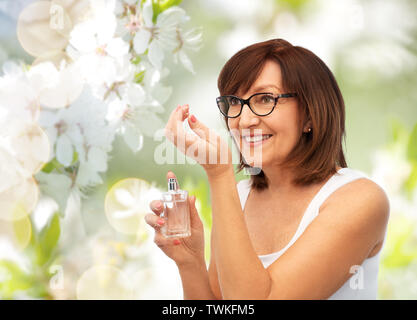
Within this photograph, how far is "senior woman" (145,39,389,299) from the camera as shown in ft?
2.07

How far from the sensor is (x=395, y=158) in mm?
911

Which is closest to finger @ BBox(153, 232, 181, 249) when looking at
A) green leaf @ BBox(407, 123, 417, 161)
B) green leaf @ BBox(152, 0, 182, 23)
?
green leaf @ BBox(152, 0, 182, 23)

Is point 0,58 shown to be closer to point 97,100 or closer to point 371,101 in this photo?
point 97,100

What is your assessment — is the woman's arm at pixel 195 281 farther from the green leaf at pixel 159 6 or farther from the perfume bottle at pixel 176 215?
the green leaf at pixel 159 6

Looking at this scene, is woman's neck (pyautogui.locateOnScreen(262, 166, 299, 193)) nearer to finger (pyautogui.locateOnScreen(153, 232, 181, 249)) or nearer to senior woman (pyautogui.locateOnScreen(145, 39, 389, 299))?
senior woman (pyautogui.locateOnScreen(145, 39, 389, 299))

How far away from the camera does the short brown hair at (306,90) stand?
0.84m

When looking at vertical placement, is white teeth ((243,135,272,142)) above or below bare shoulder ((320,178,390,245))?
above

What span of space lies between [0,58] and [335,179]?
Answer: 732mm

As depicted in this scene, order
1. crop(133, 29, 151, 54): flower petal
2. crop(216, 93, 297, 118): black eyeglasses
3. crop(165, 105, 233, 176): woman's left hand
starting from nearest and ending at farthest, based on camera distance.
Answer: crop(165, 105, 233, 176): woman's left hand → crop(133, 29, 151, 54): flower petal → crop(216, 93, 297, 118): black eyeglasses

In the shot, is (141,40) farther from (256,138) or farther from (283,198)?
(283,198)

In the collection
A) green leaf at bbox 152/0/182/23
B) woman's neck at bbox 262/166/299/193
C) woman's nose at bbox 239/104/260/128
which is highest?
green leaf at bbox 152/0/182/23

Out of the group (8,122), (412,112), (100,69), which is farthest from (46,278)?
(412,112)

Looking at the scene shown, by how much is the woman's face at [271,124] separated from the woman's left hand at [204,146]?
22cm
